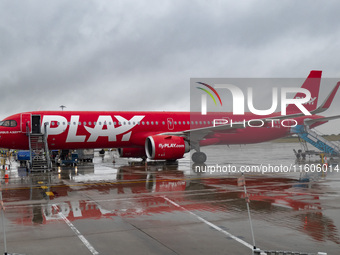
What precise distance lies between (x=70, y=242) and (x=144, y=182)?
8.57 meters

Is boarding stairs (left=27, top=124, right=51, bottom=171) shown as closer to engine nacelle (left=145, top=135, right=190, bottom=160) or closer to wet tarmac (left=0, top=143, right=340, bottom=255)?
engine nacelle (left=145, top=135, right=190, bottom=160)

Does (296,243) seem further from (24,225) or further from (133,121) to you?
(133,121)

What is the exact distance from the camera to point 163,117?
85.1ft

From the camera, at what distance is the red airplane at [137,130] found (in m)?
21.8

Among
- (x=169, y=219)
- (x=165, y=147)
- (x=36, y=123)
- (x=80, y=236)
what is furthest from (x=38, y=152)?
(x=80, y=236)

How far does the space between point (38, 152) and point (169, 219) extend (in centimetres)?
1565

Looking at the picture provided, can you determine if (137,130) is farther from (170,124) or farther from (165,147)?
(165,147)

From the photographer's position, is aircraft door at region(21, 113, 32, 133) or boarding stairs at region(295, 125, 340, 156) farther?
boarding stairs at region(295, 125, 340, 156)

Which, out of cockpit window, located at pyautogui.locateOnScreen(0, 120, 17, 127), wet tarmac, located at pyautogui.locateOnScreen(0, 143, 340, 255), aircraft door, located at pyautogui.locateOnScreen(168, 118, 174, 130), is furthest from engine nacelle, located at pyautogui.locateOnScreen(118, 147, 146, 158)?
wet tarmac, located at pyautogui.locateOnScreen(0, 143, 340, 255)

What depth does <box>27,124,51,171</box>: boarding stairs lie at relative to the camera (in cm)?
2008

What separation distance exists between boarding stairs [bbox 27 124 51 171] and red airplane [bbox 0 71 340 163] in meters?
0.40

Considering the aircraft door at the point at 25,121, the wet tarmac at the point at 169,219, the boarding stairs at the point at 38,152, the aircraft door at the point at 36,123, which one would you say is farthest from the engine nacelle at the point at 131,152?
the wet tarmac at the point at 169,219

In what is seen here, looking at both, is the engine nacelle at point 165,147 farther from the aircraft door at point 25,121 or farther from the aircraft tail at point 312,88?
the aircraft tail at point 312,88

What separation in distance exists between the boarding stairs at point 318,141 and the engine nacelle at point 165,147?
1125 centimetres
